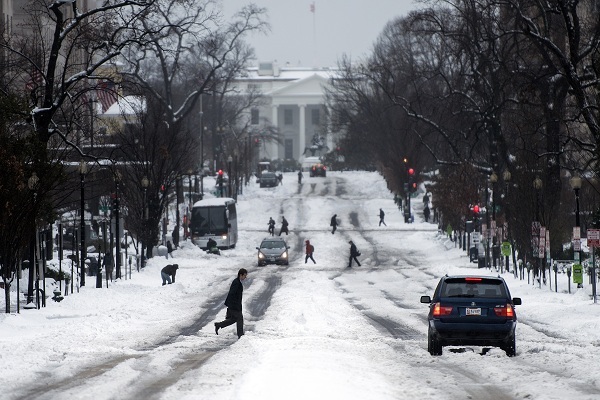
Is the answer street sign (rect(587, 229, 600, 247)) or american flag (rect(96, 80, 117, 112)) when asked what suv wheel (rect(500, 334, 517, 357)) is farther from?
american flag (rect(96, 80, 117, 112))

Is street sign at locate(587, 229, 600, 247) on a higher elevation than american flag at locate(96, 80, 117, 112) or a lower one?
lower

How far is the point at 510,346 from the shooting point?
21094 millimetres

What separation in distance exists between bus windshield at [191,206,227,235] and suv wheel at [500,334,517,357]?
171 ft

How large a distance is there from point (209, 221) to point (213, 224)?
0.37 metres

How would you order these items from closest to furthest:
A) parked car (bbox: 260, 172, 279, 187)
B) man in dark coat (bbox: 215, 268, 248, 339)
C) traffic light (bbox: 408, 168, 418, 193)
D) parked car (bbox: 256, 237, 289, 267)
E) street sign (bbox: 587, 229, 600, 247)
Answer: man in dark coat (bbox: 215, 268, 248, 339)
street sign (bbox: 587, 229, 600, 247)
parked car (bbox: 256, 237, 289, 267)
traffic light (bbox: 408, 168, 418, 193)
parked car (bbox: 260, 172, 279, 187)

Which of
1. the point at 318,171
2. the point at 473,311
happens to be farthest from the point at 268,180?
the point at 473,311

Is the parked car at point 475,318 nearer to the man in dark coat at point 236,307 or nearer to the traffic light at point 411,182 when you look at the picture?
the man in dark coat at point 236,307

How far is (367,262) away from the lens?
63469mm

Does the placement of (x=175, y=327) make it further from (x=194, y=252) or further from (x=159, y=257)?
(x=194, y=252)

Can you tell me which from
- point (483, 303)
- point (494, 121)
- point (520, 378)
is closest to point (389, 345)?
point (483, 303)

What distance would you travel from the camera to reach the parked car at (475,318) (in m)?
21.2

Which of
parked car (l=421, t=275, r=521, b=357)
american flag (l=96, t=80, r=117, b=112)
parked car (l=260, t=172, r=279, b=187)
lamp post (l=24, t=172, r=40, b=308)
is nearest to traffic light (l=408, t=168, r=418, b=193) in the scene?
american flag (l=96, t=80, r=117, b=112)

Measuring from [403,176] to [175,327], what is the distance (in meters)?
68.9

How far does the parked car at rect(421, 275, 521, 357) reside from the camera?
21.2m
